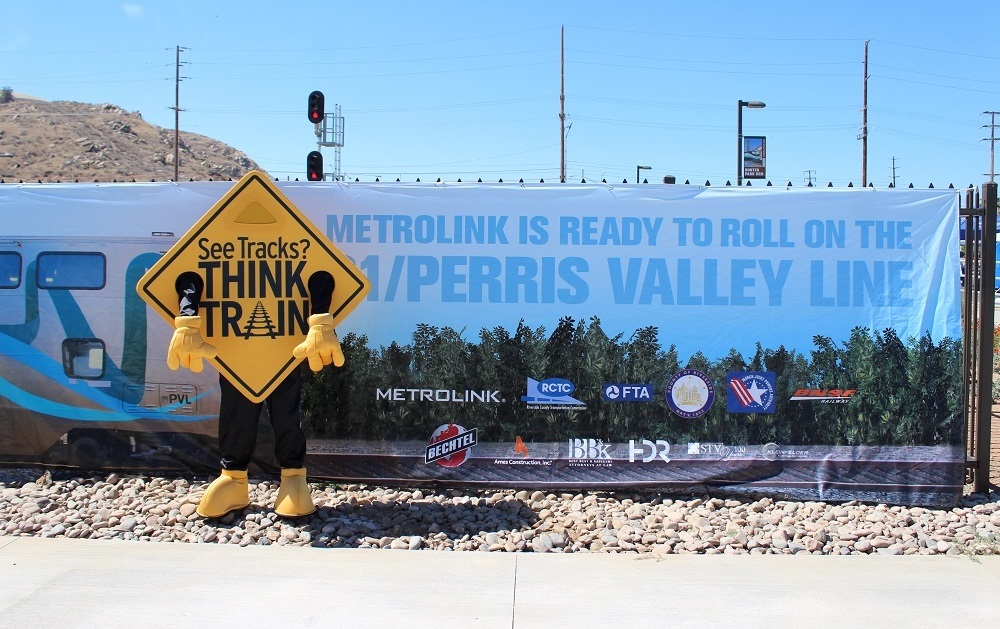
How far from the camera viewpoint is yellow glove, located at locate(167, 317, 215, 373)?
5.68 meters

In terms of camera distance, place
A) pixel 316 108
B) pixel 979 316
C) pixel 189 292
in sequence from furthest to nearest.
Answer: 1. pixel 316 108
2. pixel 979 316
3. pixel 189 292

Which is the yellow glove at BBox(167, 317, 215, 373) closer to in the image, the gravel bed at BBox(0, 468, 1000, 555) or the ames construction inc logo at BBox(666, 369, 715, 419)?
the gravel bed at BBox(0, 468, 1000, 555)

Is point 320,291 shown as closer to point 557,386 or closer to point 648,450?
point 557,386

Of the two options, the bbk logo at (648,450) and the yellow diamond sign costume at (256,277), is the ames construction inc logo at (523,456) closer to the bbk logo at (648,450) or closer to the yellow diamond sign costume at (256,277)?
the bbk logo at (648,450)

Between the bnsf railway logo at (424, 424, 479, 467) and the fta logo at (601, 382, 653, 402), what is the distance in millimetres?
1061

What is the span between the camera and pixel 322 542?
224 inches

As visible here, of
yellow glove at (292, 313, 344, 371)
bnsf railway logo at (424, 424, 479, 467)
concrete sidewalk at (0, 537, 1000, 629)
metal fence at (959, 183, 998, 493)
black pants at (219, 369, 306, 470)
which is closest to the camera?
concrete sidewalk at (0, 537, 1000, 629)

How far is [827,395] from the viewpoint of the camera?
21.7ft

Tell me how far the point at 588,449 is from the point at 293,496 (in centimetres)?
224

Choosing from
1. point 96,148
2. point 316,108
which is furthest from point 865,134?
point 96,148

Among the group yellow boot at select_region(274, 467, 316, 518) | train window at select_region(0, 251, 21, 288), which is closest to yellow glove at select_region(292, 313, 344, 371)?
yellow boot at select_region(274, 467, 316, 518)

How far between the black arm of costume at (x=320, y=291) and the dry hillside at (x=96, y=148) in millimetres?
54113

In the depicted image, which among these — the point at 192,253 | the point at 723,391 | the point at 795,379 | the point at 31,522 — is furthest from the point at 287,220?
the point at 795,379

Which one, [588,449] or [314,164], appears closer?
[588,449]
